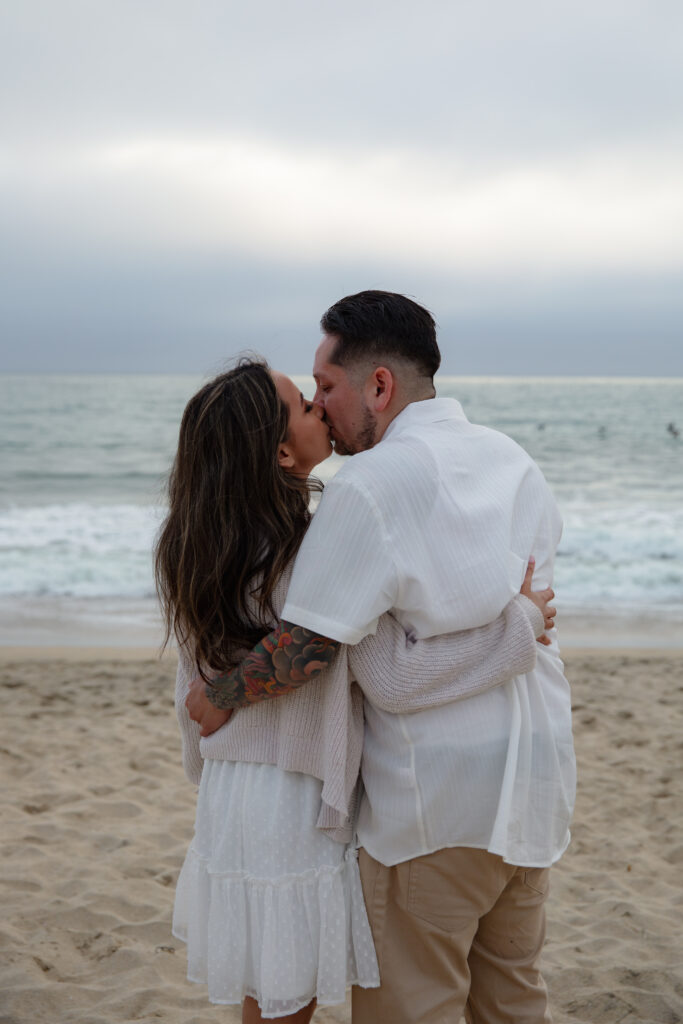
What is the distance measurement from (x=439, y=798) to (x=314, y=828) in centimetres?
30

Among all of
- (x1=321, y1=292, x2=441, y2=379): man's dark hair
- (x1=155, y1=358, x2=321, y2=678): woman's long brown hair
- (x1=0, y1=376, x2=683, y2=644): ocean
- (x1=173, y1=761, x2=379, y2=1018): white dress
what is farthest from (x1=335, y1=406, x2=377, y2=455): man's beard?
(x1=173, y1=761, x2=379, y2=1018): white dress

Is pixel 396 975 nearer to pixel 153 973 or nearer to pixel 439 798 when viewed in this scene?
pixel 439 798

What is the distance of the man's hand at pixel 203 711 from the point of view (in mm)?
2080

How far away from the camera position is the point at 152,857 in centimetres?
416

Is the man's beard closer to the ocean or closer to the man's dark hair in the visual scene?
the man's dark hair

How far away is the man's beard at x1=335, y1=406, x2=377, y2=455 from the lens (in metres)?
2.24

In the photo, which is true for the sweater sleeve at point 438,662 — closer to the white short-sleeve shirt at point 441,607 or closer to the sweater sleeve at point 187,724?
the white short-sleeve shirt at point 441,607

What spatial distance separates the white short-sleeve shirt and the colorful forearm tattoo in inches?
1.7

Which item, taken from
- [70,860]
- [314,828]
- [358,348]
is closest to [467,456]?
[358,348]

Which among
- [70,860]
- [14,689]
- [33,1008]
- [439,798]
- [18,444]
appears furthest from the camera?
[18,444]

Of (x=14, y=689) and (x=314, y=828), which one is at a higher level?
(x=314, y=828)

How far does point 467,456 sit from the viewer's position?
1.97 m

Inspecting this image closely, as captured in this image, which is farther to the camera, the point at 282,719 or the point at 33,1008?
the point at 33,1008

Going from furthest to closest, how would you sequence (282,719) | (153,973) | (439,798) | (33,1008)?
(153,973) < (33,1008) < (282,719) < (439,798)
